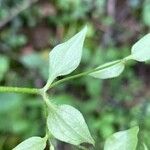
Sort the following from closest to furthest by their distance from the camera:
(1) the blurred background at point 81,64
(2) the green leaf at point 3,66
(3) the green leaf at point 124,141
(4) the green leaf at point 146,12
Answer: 1. (3) the green leaf at point 124,141
2. (1) the blurred background at point 81,64
3. (2) the green leaf at point 3,66
4. (4) the green leaf at point 146,12

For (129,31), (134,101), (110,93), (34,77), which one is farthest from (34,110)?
(129,31)

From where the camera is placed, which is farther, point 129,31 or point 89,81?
point 129,31

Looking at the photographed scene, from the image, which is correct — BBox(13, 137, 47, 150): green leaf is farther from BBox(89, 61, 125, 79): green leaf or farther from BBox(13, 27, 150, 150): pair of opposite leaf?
BBox(89, 61, 125, 79): green leaf

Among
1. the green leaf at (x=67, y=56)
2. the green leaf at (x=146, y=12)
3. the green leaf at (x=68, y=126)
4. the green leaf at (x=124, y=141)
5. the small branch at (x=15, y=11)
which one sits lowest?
the green leaf at (x=146, y=12)

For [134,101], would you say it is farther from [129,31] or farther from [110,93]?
[129,31]

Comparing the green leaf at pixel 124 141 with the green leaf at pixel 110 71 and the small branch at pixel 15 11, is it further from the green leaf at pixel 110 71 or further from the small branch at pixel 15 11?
the small branch at pixel 15 11

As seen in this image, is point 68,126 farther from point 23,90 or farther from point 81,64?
point 81,64

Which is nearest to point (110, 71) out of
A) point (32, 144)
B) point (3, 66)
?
Result: point (32, 144)

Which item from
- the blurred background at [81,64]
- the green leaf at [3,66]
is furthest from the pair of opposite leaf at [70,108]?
the green leaf at [3,66]
